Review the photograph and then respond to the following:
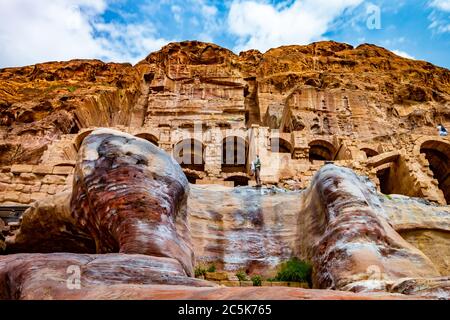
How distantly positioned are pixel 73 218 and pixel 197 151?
64.9 feet

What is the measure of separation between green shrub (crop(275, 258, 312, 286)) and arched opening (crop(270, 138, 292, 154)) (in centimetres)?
1728

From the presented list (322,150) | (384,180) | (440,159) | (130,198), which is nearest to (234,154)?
(322,150)

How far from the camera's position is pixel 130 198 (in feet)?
17.7

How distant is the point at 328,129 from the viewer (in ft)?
102

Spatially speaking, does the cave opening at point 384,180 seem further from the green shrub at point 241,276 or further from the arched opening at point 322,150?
the green shrub at point 241,276

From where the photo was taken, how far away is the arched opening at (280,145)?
79.6 feet

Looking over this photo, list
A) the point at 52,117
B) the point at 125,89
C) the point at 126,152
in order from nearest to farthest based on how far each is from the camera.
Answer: the point at 126,152
the point at 52,117
the point at 125,89

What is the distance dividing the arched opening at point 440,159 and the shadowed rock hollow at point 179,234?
49.0ft

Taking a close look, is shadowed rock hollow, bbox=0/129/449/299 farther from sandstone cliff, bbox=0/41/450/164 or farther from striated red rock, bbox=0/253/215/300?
sandstone cliff, bbox=0/41/450/164

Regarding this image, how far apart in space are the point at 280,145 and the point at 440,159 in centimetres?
909

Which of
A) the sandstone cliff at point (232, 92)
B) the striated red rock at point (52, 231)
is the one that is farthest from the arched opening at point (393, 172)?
the striated red rock at point (52, 231)
